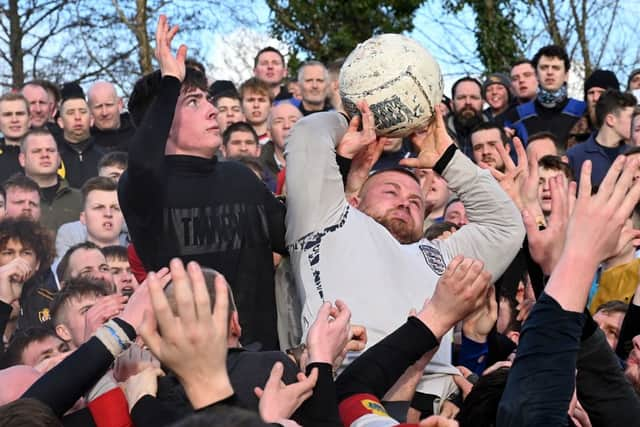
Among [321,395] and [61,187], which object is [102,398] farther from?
[61,187]

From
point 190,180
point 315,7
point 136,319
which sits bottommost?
point 136,319

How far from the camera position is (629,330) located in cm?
526

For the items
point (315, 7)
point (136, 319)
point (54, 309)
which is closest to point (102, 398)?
point (136, 319)

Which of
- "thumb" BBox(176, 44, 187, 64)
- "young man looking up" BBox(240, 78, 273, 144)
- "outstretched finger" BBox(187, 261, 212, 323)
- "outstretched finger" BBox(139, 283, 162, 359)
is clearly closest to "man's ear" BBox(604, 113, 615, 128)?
"young man looking up" BBox(240, 78, 273, 144)

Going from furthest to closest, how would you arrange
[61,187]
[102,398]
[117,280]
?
[61,187]
[117,280]
[102,398]

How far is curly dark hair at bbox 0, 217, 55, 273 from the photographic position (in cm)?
813

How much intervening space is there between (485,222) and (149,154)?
165 cm

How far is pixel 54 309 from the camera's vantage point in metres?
6.43

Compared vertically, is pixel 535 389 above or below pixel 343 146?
below

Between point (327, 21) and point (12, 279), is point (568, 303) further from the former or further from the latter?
point (327, 21)

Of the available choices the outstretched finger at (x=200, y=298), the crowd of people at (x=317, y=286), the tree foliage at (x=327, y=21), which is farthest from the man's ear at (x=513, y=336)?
the tree foliage at (x=327, y=21)

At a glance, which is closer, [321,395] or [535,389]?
[535,389]

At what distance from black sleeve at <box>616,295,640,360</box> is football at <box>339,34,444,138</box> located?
127 cm

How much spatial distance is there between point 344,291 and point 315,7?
836 inches
